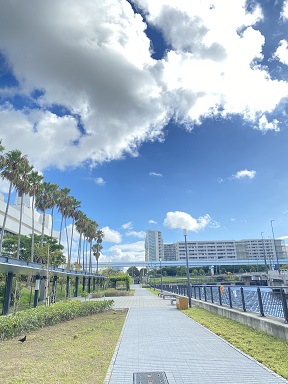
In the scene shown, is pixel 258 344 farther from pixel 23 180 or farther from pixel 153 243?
pixel 153 243

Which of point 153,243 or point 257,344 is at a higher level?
point 153,243

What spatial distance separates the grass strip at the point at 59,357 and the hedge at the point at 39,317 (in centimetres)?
35

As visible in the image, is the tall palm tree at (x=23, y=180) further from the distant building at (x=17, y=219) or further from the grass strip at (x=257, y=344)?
the distant building at (x=17, y=219)

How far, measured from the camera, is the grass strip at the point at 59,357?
5406mm

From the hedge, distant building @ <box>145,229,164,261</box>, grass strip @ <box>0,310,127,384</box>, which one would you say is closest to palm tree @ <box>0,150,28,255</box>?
the hedge

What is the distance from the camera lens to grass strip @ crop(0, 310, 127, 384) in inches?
213

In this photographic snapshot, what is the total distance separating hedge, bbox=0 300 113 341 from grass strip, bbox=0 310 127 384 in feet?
1.16

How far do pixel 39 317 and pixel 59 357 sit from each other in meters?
5.37

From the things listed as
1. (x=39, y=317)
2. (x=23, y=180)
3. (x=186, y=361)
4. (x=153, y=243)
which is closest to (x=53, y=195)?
(x=23, y=180)

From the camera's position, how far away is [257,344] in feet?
24.8

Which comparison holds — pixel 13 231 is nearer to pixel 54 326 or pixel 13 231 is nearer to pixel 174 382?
pixel 54 326

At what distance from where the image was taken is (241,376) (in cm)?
529

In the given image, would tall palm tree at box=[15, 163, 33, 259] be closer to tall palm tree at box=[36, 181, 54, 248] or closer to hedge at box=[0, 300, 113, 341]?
tall palm tree at box=[36, 181, 54, 248]

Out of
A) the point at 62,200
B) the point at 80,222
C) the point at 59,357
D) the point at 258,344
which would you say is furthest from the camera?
the point at 80,222
